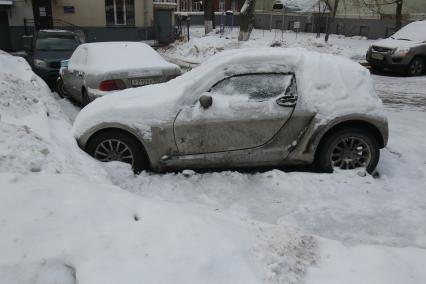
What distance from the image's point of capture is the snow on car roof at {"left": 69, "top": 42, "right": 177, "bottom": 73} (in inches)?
335

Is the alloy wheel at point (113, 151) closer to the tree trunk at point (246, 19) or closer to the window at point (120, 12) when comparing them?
the tree trunk at point (246, 19)

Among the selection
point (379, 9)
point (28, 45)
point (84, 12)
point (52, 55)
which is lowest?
point (52, 55)

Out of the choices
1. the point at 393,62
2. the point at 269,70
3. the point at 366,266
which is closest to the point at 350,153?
the point at 269,70

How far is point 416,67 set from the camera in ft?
49.6

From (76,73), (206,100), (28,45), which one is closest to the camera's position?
(206,100)

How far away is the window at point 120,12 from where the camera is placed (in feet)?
91.2

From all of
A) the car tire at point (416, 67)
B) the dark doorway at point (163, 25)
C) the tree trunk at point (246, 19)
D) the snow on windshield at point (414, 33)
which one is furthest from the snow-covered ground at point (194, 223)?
the dark doorway at point (163, 25)

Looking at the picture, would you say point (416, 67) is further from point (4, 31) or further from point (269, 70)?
point (4, 31)

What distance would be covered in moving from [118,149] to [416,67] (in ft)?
42.2

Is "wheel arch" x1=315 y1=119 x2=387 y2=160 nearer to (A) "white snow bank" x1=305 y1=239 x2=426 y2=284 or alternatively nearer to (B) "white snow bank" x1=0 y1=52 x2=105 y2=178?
(A) "white snow bank" x1=305 y1=239 x2=426 y2=284

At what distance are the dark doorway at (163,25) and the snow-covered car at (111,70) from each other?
20098 mm

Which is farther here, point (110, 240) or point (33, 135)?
point (33, 135)

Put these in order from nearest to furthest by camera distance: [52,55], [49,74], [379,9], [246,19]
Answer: [49,74] → [52,55] → [246,19] → [379,9]

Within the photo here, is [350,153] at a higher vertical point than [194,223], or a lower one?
lower
